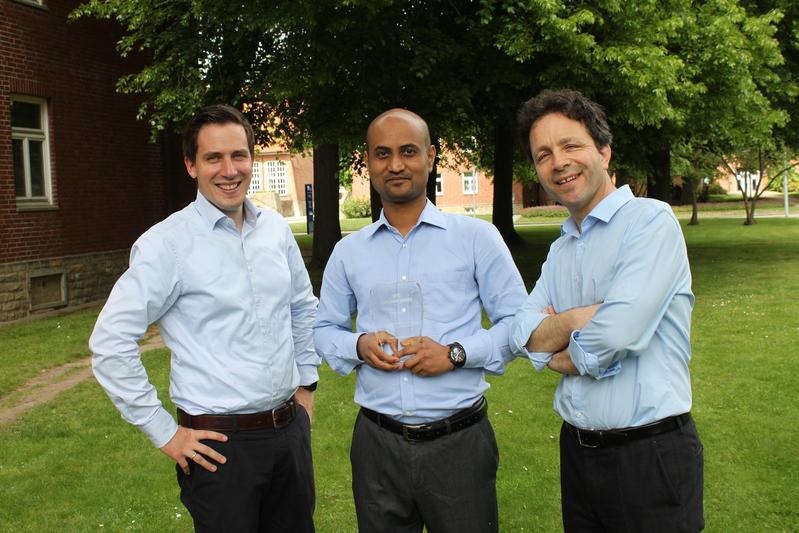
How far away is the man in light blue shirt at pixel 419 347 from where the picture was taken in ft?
9.56

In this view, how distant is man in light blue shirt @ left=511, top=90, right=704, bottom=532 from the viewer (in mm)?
2521

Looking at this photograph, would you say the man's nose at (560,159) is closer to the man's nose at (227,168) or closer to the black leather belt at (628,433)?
the black leather belt at (628,433)

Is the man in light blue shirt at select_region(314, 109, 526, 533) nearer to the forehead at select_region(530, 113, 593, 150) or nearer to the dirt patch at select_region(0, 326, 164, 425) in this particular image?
the forehead at select_region(530, 113, 593, 150)

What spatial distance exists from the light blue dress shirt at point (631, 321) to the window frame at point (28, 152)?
42.9ft

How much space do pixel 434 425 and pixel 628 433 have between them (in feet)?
2.45

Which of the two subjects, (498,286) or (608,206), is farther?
(498,286)

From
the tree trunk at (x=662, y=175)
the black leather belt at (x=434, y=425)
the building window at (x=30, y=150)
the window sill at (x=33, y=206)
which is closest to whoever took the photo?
the black leather belt at (x=434, y=425)

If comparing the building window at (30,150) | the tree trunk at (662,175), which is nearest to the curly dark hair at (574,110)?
the building window at (30,150)

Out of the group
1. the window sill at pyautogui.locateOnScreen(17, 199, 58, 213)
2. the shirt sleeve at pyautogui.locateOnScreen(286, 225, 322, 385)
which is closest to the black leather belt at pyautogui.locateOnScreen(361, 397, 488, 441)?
the shirt sleeve at pyautogui.locateOnScreen(286, 225, 322, 385)

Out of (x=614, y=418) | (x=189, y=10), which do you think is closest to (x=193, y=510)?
(x=614, y=418)

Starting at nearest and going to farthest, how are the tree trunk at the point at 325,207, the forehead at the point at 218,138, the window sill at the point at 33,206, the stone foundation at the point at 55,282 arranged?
the forehead at the point at 218,138, the stone foundation at the point at 55,282, the window sill at the point at 33,206, the tree trunk at the point at 325,207

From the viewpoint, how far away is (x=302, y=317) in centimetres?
364

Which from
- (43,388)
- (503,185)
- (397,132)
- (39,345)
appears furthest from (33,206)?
(503,185)

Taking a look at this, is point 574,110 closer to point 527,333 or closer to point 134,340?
point 527,333
